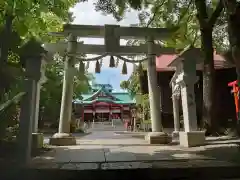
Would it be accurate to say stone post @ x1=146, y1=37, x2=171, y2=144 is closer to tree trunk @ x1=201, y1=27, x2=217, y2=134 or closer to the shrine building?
tree trunk @ x1=201, y1=27, x2=217, y2=134

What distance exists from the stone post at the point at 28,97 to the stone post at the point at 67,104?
3.59m

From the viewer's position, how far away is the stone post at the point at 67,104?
9156 mm

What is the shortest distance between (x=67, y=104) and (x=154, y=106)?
3.30 meters

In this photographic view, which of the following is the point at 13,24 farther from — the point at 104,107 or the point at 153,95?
the point at 104,107

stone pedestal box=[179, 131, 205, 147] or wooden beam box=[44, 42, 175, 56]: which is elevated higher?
wooden beam box=[44, 42, 175, 56]

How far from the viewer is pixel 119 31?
9.91m

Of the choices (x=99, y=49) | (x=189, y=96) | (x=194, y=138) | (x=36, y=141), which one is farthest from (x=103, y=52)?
(x=194, y=138)

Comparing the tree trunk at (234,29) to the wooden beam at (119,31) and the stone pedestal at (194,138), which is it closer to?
the stone pedestal at (194,138)

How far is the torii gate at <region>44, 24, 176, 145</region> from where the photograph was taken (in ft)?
31.3

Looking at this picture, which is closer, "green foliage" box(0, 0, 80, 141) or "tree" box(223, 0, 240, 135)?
"green foliage" box(0, 0, 80, 141)

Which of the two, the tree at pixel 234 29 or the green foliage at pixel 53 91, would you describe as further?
the green foliage at pixel 53 91

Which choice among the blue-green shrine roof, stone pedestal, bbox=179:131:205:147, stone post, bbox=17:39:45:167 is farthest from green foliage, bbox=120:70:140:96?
stone post, bbox=17:39:45:167

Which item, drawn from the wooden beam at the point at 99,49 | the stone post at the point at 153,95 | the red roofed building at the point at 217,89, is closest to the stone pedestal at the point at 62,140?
the stone post at the point at 153,95

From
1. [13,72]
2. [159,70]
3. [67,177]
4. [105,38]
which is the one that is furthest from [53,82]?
[67,177]
